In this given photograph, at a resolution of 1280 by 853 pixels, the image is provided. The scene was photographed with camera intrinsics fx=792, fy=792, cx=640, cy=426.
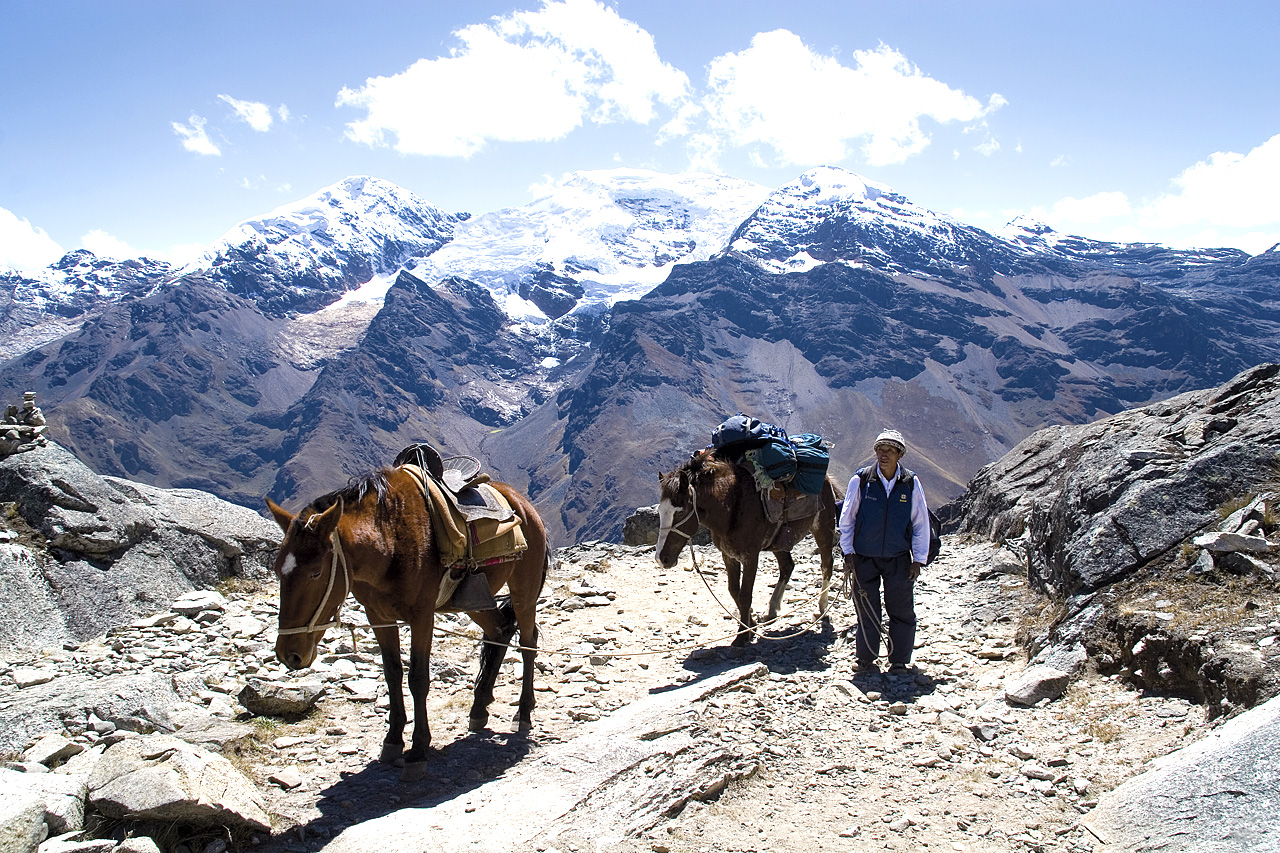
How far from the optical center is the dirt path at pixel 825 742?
17.6 feet

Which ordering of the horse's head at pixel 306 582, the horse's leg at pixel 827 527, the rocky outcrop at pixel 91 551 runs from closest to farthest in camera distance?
the horse's head at pixel 306 582, the rocky outcrop at pixel 91 551, the horse's leg at pixel 827 527

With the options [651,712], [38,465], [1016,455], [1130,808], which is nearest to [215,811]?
[651,712]

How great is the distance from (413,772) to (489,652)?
67.4 inches

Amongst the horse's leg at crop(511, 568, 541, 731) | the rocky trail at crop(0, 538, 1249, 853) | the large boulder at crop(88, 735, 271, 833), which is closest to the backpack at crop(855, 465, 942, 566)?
the rocky trail at crop(0, 538, 1249, 853)

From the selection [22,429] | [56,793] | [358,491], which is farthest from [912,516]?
[22,429]

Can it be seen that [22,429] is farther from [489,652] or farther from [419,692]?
[419,692]

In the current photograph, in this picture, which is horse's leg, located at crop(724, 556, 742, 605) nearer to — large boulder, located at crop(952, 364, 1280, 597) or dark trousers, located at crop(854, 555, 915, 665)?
dark trousers, located at crop(854, 555, 915, 665)

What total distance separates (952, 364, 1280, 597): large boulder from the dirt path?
3.81ft

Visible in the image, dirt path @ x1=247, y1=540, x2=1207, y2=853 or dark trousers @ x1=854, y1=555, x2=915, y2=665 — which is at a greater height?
dark trousers @ x1=854, y1=555, x2=915, y2=665

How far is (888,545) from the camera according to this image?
856 cm

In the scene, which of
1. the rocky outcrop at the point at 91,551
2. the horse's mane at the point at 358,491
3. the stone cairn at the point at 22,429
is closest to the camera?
the horse's mane at the point at 358,491

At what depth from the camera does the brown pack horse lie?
10.1 m

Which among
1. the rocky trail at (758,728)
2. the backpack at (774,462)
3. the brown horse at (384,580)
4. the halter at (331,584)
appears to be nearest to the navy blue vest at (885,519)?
the rocky trail at (758,728)

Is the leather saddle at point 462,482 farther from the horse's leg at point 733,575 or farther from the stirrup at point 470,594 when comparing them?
the horse's leg at point 733,575
